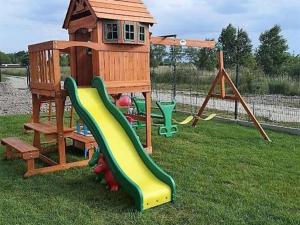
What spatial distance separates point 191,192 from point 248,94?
1074cm

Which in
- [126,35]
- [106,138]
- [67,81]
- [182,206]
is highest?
[126,35]

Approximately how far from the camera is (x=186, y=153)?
6.77 metres

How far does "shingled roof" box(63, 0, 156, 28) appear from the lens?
614cm

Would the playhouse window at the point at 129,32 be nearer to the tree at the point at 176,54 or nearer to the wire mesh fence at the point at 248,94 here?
the wire mesh fence at the point at 248,94

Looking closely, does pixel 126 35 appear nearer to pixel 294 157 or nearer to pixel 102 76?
pixel 102 76

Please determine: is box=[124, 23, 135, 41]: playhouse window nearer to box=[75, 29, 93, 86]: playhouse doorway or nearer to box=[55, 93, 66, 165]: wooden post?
box=[75, 29, 93, 86]: playhouse doorway

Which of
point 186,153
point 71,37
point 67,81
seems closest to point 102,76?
point 67,81

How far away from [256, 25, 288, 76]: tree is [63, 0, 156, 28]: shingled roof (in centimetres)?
1971

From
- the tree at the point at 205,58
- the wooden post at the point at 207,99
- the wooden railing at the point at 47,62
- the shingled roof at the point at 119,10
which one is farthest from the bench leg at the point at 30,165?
the tree at the point at 205,58

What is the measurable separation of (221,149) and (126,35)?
290 centimetres

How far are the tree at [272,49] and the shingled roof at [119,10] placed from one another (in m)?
19.7

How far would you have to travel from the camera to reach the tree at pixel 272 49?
82.3ft

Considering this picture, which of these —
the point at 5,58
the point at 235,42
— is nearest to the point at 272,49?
the point at 235,42

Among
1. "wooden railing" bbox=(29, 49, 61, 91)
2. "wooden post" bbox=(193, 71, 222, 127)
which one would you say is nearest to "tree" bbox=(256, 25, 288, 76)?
"wooden post" bbox=(193, 71, 222, 127)
